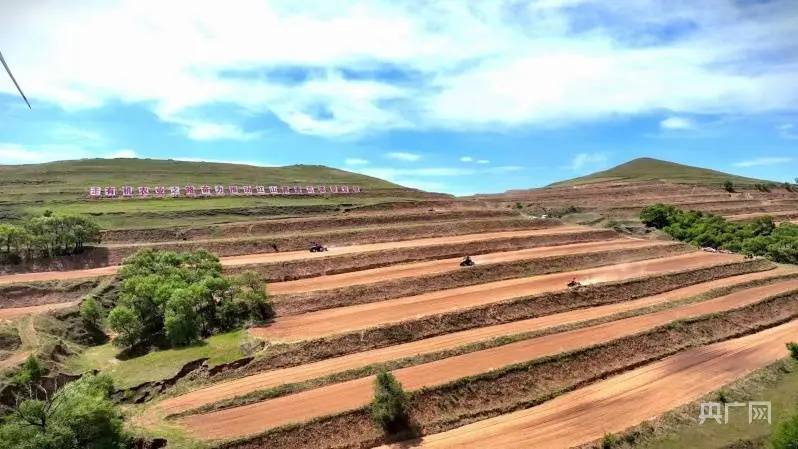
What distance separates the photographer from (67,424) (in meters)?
23.3

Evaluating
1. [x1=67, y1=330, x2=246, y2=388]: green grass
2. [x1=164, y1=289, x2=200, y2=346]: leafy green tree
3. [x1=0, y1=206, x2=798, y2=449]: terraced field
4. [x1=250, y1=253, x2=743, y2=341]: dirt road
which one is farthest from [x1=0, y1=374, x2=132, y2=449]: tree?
[x1=250, y1=253, x2=743, y2=341]: dirt road

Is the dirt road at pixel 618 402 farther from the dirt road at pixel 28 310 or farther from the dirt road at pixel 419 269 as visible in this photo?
the dirt road at pixel 28 310

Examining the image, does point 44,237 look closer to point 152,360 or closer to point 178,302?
point 178,302

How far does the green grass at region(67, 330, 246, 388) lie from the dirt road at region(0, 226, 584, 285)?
63.3ft

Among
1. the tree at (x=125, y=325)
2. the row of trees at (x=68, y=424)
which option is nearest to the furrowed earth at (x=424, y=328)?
the tree at (x=125, y=325)

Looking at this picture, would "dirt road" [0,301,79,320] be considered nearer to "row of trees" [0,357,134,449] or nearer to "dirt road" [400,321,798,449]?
"row of trees" [0,357,134,449]

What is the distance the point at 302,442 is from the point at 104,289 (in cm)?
3154

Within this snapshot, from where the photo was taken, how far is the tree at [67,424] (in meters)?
22.0

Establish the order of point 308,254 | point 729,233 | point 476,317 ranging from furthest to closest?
point 729,233 → point 308,254 → point 476,317

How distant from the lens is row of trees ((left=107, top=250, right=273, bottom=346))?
39.4 m

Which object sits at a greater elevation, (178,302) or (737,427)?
(178,302)

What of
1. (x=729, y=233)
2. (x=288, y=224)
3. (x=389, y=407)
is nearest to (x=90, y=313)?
(x=389, y=407)

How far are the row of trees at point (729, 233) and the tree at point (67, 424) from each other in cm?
7557

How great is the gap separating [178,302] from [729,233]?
79.7 m
